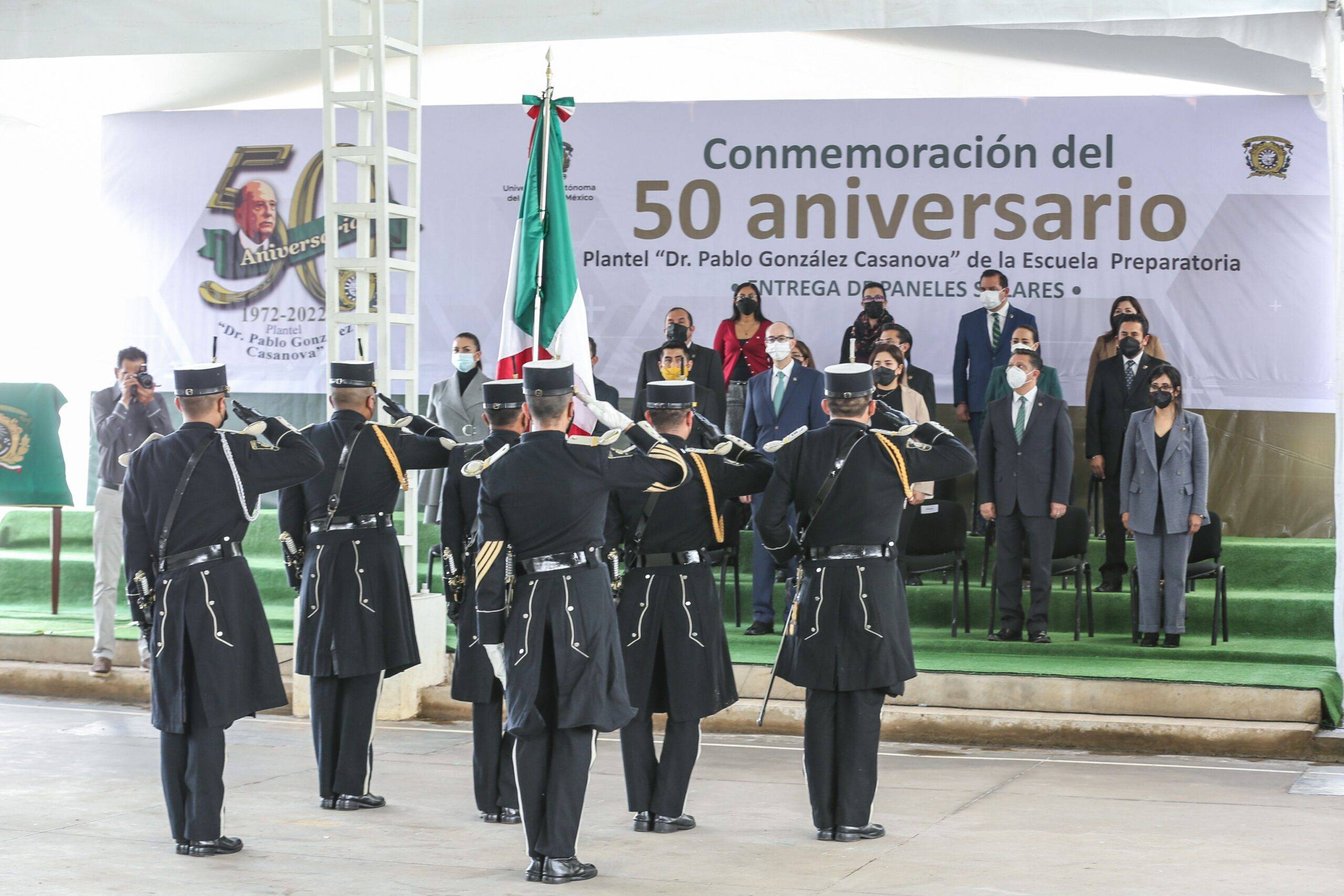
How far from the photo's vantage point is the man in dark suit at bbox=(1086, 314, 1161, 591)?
9.33 meters

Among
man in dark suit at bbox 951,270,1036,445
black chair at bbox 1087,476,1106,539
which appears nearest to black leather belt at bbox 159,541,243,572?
A: man in dark suit at bbox 951,270,1036,445

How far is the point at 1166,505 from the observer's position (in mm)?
8562

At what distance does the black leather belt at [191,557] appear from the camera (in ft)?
18.2

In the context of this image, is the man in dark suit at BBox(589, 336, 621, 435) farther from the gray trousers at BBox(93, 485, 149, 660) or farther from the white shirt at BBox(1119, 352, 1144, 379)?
the white shirt at BBox(1119, 352, 1144, 379)

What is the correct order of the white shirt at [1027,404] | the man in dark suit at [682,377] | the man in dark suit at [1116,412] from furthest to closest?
the man in dark suit at [1116,412]
the white shirt at [1027,404]
the man in dark suit at [682,377]

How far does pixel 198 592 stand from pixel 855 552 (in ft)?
7.75

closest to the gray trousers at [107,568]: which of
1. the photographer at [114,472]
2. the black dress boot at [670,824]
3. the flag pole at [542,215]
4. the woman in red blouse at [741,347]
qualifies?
the photographer at [114,472]

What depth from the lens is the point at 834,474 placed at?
5633mm

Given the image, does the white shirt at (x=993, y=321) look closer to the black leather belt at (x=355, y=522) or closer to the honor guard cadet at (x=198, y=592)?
the black leather belt at (x=355, y=522)

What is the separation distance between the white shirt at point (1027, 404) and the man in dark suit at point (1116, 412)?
770 mm

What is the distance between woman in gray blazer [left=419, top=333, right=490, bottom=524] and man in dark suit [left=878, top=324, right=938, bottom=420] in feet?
8.54

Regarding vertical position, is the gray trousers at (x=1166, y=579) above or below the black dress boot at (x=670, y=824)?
above

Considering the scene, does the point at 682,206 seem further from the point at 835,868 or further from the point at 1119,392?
the point at 835,868

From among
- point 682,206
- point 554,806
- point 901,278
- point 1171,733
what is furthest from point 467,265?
point 554,806
